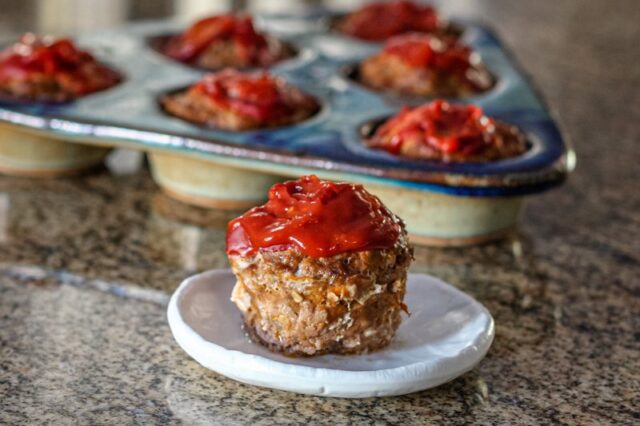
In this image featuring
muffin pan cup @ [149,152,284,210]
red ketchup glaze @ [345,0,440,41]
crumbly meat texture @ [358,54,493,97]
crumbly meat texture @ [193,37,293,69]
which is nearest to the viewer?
muffin pan cup @ [149,152,284,210]

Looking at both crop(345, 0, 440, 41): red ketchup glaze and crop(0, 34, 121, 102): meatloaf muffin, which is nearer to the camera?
crop(0, 34, 121, 102): meatloaf muffin

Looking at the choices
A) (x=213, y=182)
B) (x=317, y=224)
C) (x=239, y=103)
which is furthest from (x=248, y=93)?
(x=317, y=224)

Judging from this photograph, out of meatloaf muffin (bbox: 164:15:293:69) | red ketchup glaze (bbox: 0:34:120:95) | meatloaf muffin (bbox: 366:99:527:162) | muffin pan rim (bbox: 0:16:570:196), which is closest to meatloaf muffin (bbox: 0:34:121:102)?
red ketchup glaze (bbox: 0:34:120:95)

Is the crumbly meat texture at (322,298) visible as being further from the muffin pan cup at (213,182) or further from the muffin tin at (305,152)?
the muffin pan cup at (213,182)

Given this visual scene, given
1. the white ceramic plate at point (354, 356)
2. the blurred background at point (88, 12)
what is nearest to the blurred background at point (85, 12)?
the blurred background at point (88, 12)

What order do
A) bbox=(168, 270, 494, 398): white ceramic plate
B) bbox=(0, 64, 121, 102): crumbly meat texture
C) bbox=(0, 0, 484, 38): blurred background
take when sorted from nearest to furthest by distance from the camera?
1. bbox=(168, 270, 494, 398): white ceramic plate
2. bbox=(0, 64, 121, 102): crumbly meat texture
3. bbox=(0, 0, 484, 38): blurred background

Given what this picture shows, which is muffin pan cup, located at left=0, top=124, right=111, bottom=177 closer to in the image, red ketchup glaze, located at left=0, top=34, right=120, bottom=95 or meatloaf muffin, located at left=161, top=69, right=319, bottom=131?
red ketchup glaze, located at left=0, top=34, right=120, bottom=95
